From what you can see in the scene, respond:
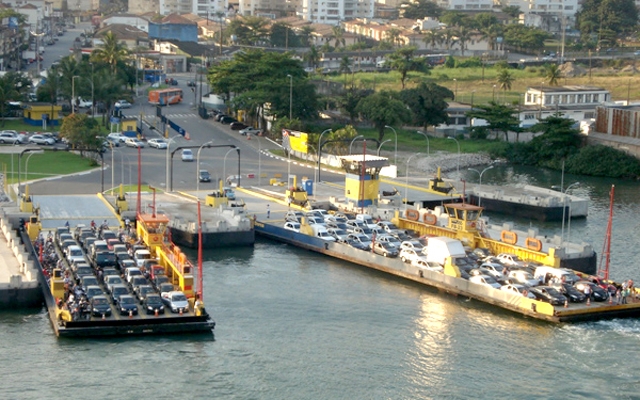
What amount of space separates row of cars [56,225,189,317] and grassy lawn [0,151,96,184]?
55.3 ft

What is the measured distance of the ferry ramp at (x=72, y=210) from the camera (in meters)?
53.4

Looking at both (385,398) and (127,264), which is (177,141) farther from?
(385,398)

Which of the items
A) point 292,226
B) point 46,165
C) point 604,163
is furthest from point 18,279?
point 604,163

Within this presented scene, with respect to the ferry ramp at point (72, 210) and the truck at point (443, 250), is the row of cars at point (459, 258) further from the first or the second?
the ferry ramp at point (72, 210)

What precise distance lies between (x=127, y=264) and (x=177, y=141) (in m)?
36.7

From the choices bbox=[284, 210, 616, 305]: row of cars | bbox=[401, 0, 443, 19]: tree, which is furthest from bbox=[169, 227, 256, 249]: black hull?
bbox=[401, 0, 443, 19]: tree

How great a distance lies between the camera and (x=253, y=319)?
41125 millimetres

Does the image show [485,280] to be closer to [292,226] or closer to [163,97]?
[292,226]

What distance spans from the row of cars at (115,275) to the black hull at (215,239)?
4120mm

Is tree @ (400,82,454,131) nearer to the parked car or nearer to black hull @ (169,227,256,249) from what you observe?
the parked car

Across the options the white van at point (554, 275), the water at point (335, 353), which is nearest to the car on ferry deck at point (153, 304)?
the water at point (335, 353)

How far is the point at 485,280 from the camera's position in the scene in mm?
44656

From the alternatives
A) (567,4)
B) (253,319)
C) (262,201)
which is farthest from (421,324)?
(567,4)

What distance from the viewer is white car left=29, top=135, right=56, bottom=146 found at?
77062 mm
